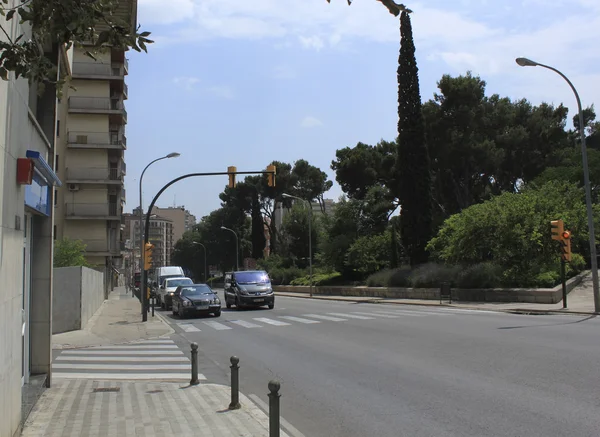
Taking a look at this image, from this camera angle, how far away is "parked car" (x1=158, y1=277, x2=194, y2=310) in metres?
30.6

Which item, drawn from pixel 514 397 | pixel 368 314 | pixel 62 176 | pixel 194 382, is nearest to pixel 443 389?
pixel 514 397

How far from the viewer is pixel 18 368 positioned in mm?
5961

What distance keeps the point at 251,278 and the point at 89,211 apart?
26.2 m

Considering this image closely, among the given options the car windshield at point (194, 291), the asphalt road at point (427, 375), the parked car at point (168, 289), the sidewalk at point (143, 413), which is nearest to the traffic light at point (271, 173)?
the car windshield at point (194, 291)

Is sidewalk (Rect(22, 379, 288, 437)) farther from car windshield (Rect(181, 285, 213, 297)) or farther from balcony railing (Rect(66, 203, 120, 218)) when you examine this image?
balcony railing (Rect(66, 203, 120, 218))

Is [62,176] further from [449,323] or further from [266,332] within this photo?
[449,323]

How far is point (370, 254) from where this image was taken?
4184 cm

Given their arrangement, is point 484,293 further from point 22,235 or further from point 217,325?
point 22,235

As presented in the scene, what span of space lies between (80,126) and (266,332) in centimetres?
3928

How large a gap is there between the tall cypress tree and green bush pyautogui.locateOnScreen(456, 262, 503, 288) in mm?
7393

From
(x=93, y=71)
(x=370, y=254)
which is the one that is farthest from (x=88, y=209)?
(x=370, y=254)

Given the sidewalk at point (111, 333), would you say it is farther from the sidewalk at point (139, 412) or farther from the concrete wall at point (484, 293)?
the concrete wall at point (484, 293)

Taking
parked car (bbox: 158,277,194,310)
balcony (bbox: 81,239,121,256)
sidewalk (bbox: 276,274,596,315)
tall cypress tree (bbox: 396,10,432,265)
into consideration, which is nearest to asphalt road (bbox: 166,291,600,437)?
sidewalk (bbox: 276,274,596,315)

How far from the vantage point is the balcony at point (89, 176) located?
48375 mm
